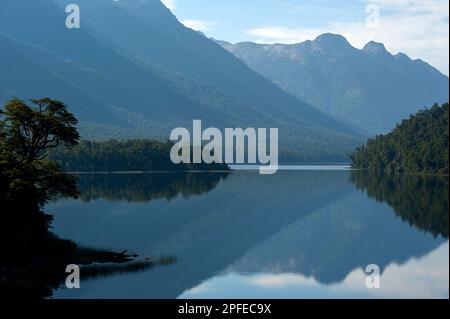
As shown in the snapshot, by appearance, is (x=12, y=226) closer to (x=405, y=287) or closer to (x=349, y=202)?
(x=405, y=287)

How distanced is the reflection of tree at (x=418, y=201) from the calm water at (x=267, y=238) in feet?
0.65

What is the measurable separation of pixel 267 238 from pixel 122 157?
4325 inches

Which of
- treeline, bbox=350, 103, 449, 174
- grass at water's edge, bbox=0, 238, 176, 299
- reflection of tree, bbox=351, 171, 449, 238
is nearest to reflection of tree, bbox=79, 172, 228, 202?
reflection of tree, bbox=351, 171, 449, 238

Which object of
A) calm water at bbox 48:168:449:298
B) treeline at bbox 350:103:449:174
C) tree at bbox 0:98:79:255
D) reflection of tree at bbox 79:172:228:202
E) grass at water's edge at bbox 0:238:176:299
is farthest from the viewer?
treeline at bbox 350:103:449:174

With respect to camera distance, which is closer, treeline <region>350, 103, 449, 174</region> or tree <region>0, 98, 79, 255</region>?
tree <region>0, 98, 79, 255</region>

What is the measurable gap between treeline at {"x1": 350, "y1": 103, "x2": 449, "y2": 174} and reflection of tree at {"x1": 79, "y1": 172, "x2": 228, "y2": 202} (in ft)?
149

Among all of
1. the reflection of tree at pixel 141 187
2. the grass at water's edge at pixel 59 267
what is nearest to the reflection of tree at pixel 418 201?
the reflection of tree at pixel 141 187

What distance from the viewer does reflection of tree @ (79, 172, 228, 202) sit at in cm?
10750

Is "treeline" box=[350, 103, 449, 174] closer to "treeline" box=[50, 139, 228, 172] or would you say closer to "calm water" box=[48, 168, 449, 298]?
"calm water" box=[48, 168, 449, 298]

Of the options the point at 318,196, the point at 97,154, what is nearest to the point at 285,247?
the point at 318,196

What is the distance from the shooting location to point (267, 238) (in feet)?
229

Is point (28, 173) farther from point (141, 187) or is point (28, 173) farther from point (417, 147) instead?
point (417, 147)

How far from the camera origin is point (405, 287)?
4566cm

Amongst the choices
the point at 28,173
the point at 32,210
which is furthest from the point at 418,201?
the point at 28,173
